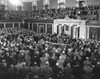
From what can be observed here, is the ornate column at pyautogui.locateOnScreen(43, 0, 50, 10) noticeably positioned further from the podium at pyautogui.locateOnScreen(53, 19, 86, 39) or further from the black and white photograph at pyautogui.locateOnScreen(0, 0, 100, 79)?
the podium at pyautogui.locateOnScreen(53, 19, 86, 39)

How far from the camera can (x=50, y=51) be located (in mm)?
15531

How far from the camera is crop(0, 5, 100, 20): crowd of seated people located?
29.7 meters

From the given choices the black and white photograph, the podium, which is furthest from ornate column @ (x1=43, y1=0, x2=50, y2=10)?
the podium

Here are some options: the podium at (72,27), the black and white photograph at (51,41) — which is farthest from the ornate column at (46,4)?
the podium at (72,27)

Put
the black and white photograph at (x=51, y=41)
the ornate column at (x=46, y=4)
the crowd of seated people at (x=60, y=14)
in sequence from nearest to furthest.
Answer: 1. the black and white photograph at (x=51, y=41)
2. the crowd of seated people at (x=60, y=14)
3. the ornate column at (x=46, y=4)

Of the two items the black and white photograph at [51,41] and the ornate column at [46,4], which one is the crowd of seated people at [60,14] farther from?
the ornate column at [46,4]

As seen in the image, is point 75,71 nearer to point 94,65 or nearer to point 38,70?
point 94,65

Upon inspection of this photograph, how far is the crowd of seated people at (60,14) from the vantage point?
97.3 feet

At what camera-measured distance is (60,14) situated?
3338 cm

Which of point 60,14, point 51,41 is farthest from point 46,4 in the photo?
point 51,41

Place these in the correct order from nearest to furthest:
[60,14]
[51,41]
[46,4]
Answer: [51,41]
[60,14]
[46,4]

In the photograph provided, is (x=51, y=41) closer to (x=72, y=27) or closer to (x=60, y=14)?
(x=72, y=27)

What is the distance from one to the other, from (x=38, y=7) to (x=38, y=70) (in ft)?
114

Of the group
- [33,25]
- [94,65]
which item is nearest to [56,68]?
[94,65]
